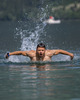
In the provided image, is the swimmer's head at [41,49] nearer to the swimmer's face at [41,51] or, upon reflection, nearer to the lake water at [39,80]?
the swimmer's face at [41,51]

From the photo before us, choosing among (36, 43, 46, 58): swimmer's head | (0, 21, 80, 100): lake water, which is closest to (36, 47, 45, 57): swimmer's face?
A: (36, 43, 46, 58): swimmer's head

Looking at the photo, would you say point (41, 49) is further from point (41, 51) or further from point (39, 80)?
point (39, 80)

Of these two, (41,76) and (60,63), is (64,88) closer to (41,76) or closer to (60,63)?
(41,76)

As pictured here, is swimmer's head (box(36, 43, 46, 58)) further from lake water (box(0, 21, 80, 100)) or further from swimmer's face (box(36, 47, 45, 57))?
lake water (box(0, 21, 80, 100))

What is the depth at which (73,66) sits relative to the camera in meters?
23.5

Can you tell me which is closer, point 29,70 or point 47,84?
point 47,84

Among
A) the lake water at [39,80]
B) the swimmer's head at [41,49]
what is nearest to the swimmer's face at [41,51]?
the swimmer's head at [41,49]

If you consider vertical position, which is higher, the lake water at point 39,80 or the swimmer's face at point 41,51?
the swimmer's face at point 41,51

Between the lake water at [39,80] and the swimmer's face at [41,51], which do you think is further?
the swimmer's face at [41,51]

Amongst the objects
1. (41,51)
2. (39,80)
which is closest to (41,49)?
(41,51)

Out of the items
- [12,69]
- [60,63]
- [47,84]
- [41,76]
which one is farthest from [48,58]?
[47,84]

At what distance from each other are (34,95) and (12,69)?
6.83m

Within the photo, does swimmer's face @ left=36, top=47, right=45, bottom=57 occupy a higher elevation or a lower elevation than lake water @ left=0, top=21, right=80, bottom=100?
higher

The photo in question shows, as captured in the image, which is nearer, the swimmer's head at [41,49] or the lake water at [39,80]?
the lake water at [39,80]
